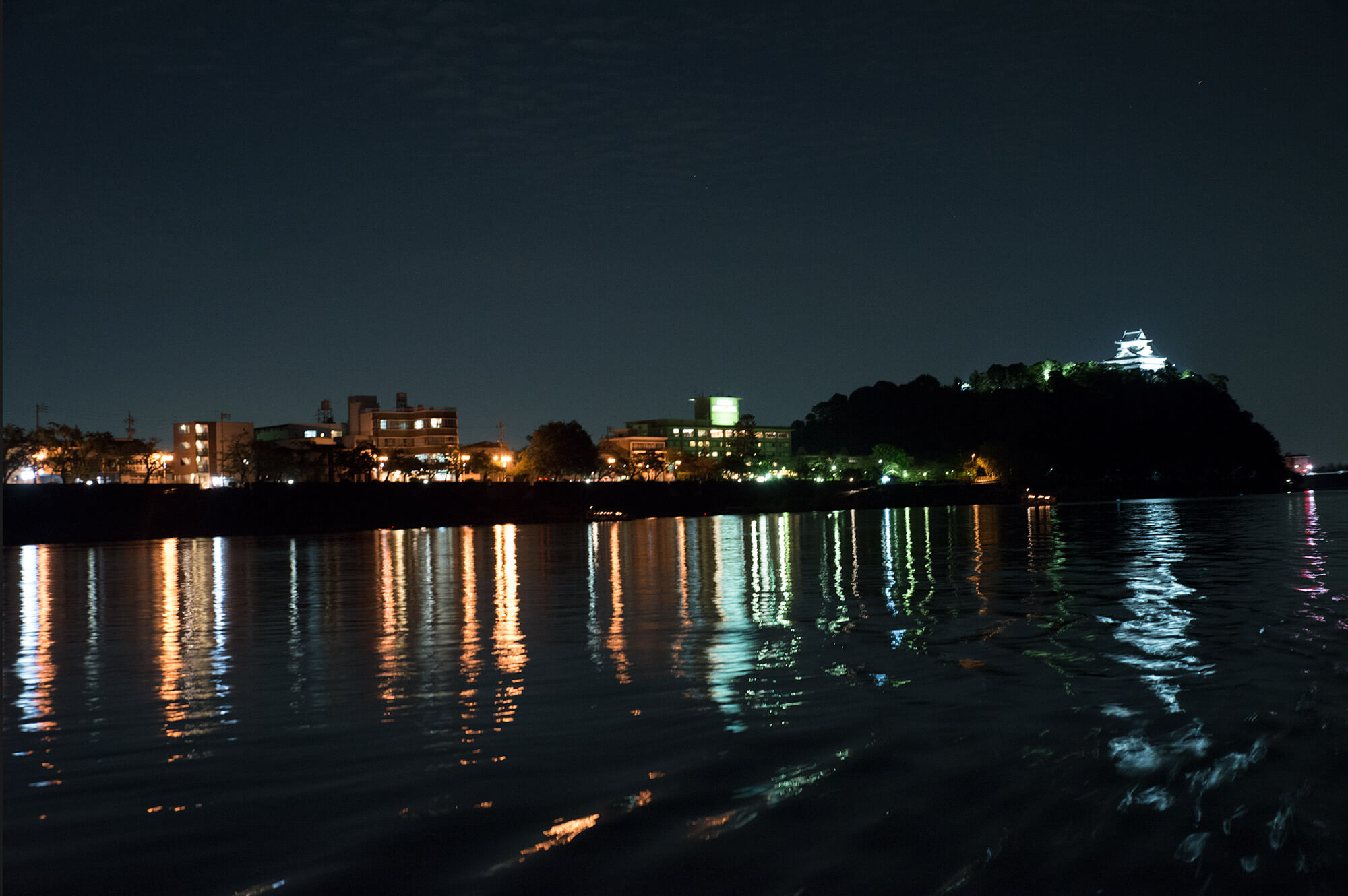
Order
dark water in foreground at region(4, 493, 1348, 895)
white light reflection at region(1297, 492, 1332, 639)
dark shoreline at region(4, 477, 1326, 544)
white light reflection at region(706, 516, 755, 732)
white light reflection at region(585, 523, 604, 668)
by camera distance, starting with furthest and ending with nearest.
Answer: dark shoreline at region(4, 477, 1326, 544) → white light reflection at region(1297, 492, 1332, 639) → white light reflection at region(585, 523, 604, 668) → white light reflection at region(706, 516, 755, 732) → dark water in foreground at region(4, 493, 1348, 895)

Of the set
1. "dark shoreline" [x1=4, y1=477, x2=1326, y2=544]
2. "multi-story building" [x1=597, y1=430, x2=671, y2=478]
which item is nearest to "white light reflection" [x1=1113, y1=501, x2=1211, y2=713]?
"dark shoreline" [x1=4, y1=477, x2=1326, y2=544]

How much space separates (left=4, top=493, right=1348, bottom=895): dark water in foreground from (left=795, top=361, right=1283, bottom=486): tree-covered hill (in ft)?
434

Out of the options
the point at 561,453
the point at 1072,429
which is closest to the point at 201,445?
the point at 561,453

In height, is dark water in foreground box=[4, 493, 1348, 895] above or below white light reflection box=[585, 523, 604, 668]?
above

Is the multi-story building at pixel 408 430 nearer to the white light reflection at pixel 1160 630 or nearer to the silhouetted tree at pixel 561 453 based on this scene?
the silhouetted tree at pixel 561 453

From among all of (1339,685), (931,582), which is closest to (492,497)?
(931,582)

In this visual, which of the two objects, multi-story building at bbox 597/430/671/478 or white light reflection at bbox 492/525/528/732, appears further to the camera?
multi-story building at bbox 597/430/671/478

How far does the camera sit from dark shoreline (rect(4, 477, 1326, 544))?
59875 mm

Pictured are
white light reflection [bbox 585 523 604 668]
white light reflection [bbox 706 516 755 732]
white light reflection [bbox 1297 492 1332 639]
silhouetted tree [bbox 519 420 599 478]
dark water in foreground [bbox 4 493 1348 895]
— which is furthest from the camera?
silhouetted tree [bbox 519 420 599 478]

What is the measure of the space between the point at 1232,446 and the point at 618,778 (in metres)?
186

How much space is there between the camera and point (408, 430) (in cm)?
16462

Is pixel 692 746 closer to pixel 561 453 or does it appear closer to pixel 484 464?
pixel 561 453

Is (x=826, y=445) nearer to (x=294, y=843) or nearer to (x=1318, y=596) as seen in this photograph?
(x=1318, y=596)

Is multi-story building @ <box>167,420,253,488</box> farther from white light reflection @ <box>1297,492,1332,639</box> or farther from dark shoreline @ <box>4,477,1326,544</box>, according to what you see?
white light reflection @ <box>1297,492,1332,639</box>
